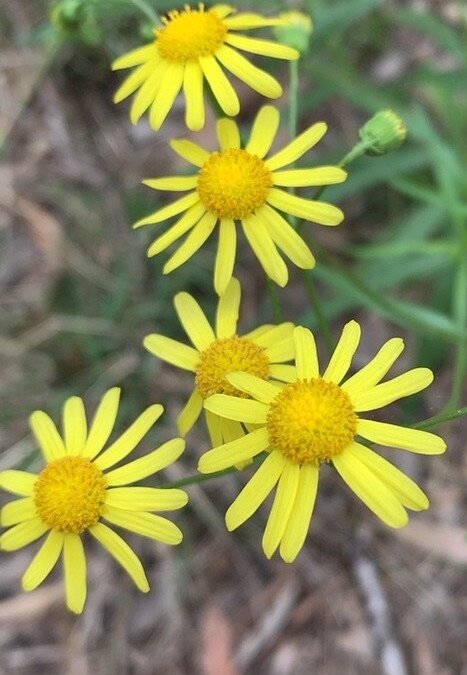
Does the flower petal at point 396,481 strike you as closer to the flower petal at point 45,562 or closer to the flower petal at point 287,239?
the flower petal at point 287,239

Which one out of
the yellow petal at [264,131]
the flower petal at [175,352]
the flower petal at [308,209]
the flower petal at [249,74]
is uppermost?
the flower petal at [249,74]

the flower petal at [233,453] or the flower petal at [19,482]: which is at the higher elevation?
the flower petal at [233,453]

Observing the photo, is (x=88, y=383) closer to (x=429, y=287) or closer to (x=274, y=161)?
(x=429, y=287)

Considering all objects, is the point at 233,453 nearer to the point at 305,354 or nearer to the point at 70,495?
the point at 305,354

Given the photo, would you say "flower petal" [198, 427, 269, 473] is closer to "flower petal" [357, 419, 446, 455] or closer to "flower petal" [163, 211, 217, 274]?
"flower petal" [357, 419, 446, 455]

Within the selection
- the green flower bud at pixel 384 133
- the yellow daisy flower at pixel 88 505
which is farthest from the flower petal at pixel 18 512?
the green flower bud at pixel 384 133

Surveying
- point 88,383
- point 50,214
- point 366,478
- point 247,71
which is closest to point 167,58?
point 247,71
